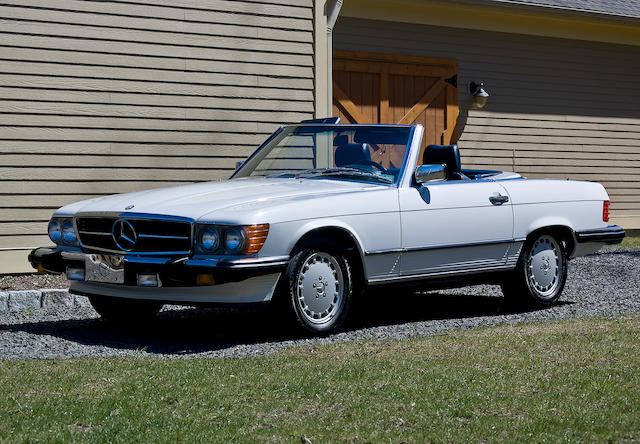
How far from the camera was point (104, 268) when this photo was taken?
7016 millimetres

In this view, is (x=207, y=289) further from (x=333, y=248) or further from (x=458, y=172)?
(x=458, y=172)

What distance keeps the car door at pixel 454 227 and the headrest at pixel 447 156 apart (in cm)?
30

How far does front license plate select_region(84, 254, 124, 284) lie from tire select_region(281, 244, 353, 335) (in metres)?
1.07

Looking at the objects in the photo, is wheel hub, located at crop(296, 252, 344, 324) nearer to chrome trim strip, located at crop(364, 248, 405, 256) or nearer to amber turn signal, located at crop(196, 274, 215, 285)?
chrome trim strip, located at crop(364, 248, 405, 256)

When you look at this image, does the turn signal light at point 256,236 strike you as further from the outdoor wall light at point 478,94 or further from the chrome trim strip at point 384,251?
the outdoor wall light at point 478,94

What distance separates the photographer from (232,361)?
20.2 feet

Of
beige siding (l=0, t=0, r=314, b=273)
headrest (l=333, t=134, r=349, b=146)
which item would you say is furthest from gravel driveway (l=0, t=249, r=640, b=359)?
beige siding (l=0, t=0, r=314, b=273)

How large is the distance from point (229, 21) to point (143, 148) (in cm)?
173

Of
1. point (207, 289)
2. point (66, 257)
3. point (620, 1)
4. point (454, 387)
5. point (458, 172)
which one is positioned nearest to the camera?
point (454, 387)

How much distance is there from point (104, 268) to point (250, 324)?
1.45m

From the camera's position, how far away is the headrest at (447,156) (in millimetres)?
8594

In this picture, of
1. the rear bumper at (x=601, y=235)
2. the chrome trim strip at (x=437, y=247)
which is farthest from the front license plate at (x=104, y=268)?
the rear bumper at (x=601, y=235)

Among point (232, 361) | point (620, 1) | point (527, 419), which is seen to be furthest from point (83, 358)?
point (620, 1)

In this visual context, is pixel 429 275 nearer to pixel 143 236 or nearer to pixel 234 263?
pixel 234 263
